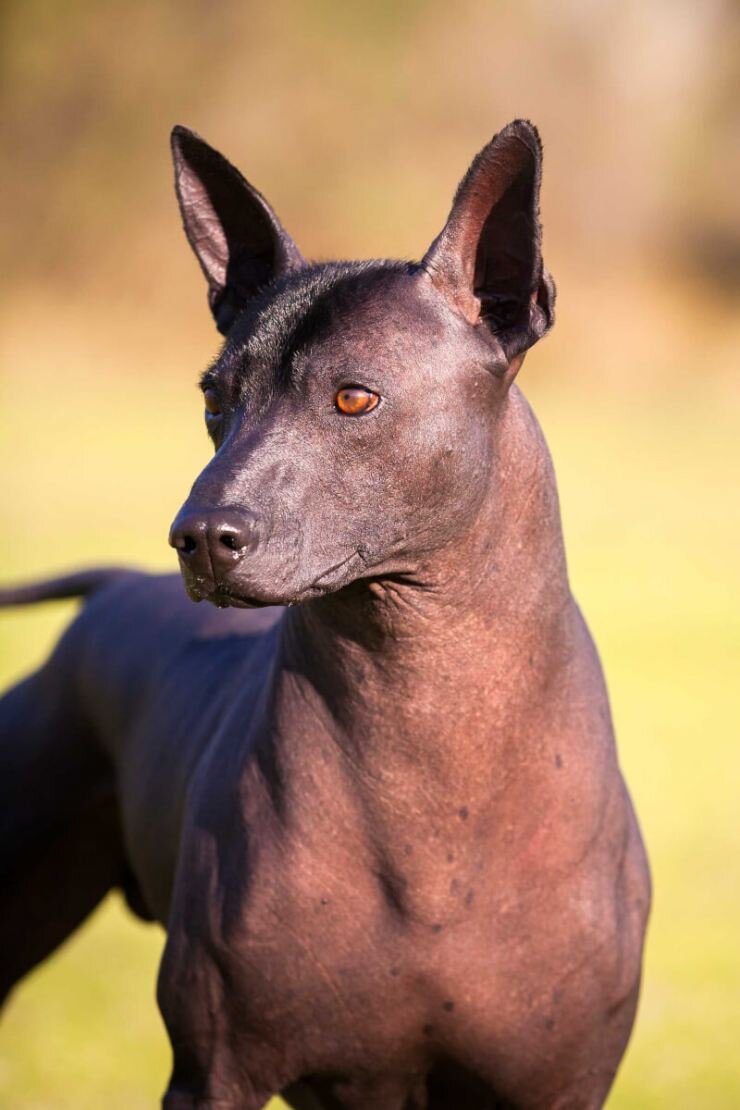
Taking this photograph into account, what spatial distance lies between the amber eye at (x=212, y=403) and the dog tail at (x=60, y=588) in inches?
75.2

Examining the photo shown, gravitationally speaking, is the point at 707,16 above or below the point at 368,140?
above

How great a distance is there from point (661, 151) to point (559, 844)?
3878cm

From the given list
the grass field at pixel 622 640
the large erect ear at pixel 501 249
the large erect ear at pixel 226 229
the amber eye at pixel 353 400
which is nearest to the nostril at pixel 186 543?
the amber eye at pixel 353 400

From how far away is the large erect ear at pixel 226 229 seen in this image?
9.39 feet

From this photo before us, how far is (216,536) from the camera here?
87.1 inches

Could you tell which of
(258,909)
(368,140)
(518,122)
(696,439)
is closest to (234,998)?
(258,909)

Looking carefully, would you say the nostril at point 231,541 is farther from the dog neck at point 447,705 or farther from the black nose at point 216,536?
the dog neck at point 447,705

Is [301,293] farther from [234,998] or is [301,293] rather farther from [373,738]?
[234,998]

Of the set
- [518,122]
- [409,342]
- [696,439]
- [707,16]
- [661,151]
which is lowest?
[696,439]

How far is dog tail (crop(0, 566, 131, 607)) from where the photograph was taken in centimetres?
449

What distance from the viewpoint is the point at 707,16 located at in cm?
4219

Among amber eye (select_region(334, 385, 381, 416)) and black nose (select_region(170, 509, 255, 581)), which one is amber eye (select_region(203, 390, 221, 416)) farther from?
black nose (select_region(170, 509, 255, 581))

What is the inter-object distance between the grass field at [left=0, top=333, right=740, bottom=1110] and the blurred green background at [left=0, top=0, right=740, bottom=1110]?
22 mm

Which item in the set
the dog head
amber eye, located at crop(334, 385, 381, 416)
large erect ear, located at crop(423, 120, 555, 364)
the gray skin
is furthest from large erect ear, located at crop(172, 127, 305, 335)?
amber eye, located at crop(334, 385, 381, 416)
